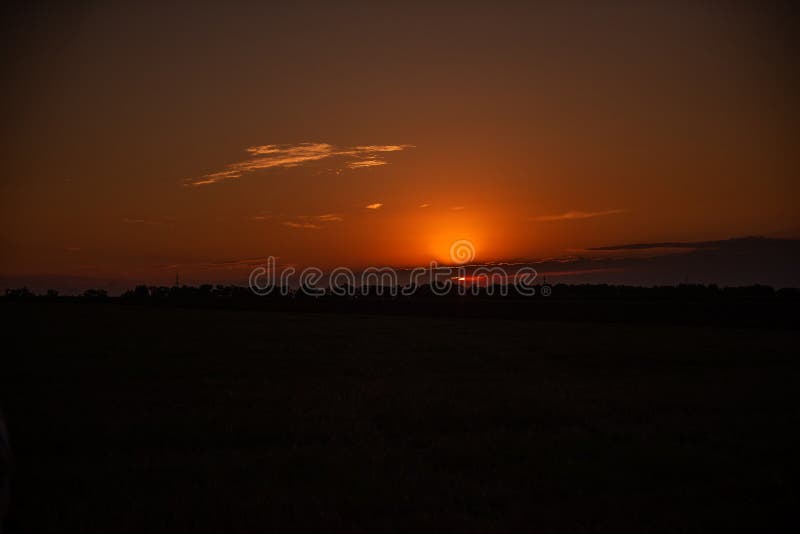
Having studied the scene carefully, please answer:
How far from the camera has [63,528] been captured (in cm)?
885

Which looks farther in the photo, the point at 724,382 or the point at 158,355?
the point at 158,355

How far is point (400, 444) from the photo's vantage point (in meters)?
13.3

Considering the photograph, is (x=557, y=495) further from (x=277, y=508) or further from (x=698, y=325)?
(x=698, y=325)

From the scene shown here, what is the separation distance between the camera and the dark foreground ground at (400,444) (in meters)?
9.47

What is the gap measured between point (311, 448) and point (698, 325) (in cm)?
4681

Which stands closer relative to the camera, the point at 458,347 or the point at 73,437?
the point at 73,437

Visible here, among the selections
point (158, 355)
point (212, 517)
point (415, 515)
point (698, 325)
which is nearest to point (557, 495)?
point (415, 515)

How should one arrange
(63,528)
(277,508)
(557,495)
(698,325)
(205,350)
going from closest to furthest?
1. (63,528)
2. (277,508)
3. (557,495)
4. (205,350)
5. (698,325)

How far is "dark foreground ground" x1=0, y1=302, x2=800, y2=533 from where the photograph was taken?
9469 millimetres

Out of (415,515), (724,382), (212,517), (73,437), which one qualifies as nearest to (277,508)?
(212,517)

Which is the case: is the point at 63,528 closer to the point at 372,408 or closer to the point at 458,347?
the point at 372,408

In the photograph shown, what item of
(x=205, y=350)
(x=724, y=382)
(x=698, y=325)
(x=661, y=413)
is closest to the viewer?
(x=661, y=413)

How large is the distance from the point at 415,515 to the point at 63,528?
15.7 ft

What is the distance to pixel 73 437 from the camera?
13766 millimetres
